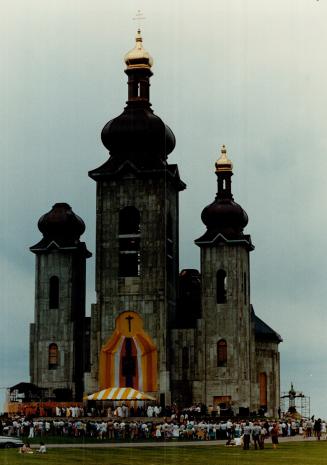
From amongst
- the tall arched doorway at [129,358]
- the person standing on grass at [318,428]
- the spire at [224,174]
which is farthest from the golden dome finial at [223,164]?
the person standing on grass at [318,428]

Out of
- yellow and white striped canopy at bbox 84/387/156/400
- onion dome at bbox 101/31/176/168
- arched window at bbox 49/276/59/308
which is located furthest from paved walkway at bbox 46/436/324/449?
onion dome at bbox 101/31/176/168

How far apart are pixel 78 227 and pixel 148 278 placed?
8.30 m

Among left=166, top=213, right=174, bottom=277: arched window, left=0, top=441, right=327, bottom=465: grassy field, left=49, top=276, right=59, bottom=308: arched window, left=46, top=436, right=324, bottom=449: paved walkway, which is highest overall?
left=166, top=213, right=174, bottom=277: arched window

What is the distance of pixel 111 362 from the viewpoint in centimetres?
8319

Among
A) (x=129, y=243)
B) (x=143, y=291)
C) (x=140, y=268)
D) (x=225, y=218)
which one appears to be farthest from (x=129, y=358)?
(x=225, y=218)

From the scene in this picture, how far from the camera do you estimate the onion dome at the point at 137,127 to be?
8544 centimetres

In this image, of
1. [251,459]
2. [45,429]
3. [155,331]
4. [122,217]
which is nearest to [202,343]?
[155,331]

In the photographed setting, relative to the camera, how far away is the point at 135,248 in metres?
84.8

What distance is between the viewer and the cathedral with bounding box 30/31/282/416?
272 ft

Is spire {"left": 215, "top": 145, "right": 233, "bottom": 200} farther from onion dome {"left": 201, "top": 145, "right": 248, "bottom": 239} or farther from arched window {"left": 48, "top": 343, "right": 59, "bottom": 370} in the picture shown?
arched window {"left": 48, "top": 343, "right": 59, "bottom": 370}

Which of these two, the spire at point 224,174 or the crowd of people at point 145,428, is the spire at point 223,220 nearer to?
the spire at point 224,174

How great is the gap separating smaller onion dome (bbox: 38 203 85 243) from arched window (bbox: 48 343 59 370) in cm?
742

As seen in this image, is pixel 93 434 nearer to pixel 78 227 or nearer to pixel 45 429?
pixel 45 429

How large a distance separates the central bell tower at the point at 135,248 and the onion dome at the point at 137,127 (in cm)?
7
